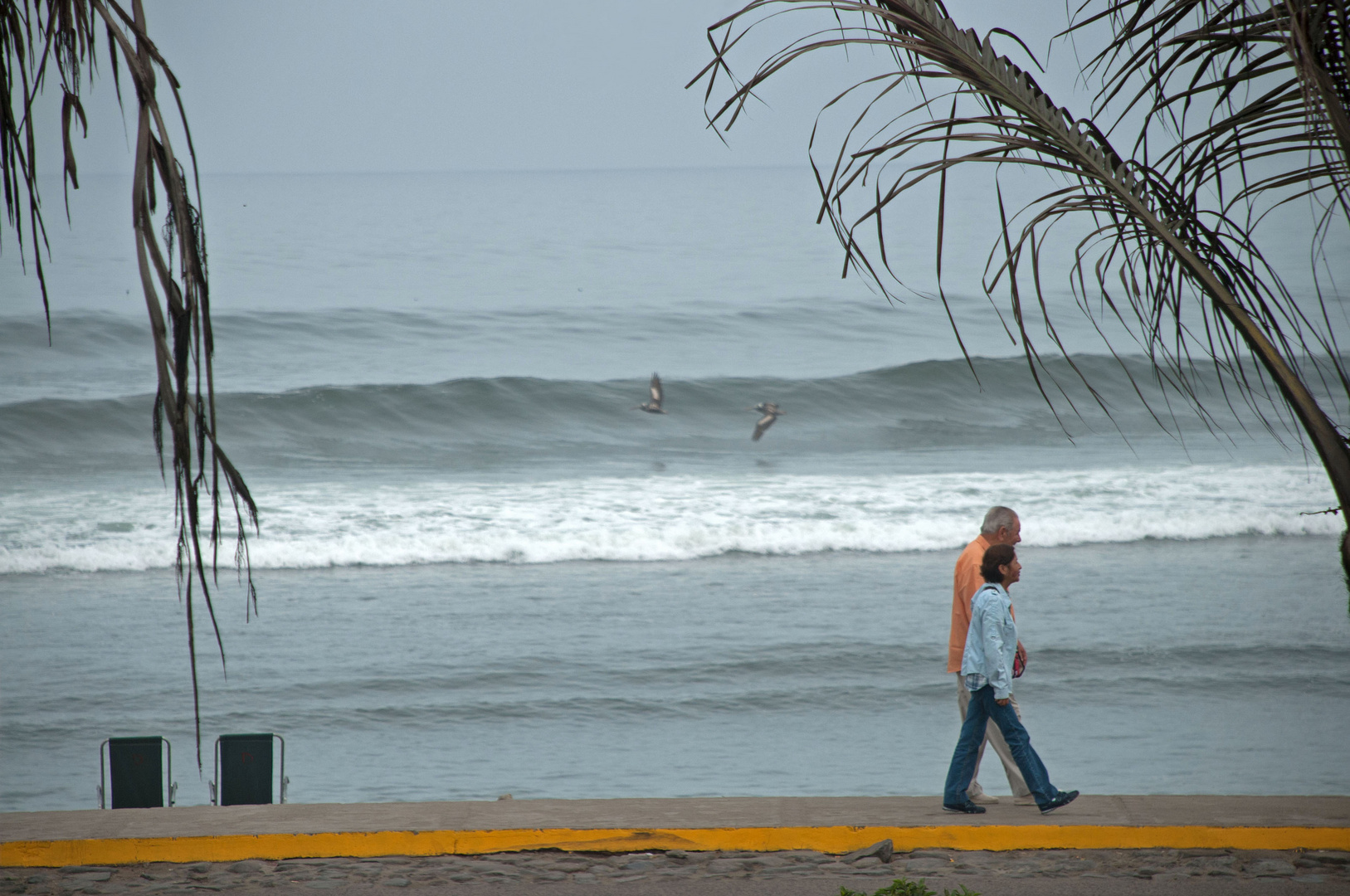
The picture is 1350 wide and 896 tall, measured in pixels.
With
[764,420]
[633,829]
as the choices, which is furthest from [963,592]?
[764,420]

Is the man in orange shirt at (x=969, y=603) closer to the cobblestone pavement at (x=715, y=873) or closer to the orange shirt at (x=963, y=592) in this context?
the orange shirt at (x=963, y=592)

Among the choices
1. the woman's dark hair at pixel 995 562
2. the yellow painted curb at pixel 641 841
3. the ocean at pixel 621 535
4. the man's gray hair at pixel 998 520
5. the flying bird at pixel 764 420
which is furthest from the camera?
the flying bird at pixel 764 420

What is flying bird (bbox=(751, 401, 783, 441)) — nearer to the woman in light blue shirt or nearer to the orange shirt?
the orange shirt

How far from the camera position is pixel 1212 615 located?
10.2m

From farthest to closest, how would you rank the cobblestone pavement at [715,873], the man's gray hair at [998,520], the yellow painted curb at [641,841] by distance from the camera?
1. the man's gray hair at [998,520]
2. the yellow painted curb at [641,841]
3. the cobblestone pavement at [715,873]

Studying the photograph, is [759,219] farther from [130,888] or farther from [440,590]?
[130,888]

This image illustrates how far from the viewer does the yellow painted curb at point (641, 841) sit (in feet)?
14.4

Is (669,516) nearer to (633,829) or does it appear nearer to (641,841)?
(633,829)

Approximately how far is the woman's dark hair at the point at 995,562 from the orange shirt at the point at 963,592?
335 millimetres

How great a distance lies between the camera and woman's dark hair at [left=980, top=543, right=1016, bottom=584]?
507cm

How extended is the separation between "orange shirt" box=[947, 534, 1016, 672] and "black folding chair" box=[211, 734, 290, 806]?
10.3ft

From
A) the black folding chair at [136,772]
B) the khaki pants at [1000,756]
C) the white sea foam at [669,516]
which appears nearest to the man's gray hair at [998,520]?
the khaki pants at [1000,756]

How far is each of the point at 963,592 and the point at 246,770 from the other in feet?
11.2

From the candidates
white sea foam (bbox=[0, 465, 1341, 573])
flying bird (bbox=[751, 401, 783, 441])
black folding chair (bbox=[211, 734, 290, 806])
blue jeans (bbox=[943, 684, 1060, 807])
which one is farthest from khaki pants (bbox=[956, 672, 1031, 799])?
flying bird (bbox=[751, 401, 783, 441])
